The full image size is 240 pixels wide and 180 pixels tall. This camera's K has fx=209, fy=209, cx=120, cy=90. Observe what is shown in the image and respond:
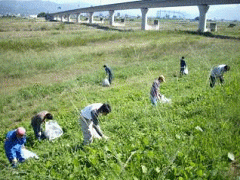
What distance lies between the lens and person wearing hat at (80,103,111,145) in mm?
4547

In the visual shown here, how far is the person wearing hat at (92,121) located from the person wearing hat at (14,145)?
142 cm

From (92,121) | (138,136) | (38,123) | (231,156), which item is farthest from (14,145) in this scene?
(231,156)

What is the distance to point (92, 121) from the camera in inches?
191

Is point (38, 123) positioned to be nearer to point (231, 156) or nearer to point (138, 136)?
point (138, 136)

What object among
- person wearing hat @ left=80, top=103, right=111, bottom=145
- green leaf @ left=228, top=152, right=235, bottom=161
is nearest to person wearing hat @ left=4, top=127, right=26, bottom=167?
person wearing hat @ left=80, top=103, right=111, bottom=145

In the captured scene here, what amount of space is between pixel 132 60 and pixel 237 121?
16.7 m

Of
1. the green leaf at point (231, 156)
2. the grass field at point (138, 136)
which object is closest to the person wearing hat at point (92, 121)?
the grass field at point (138, 136)

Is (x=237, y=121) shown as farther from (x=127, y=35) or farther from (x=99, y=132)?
(x=127, y=35)

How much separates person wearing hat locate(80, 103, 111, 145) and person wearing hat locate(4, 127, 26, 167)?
1420 mm

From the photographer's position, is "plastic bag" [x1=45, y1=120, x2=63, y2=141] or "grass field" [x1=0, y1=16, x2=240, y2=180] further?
"plastic bag" [x1=45, y1=120, x2=63, y2=141]

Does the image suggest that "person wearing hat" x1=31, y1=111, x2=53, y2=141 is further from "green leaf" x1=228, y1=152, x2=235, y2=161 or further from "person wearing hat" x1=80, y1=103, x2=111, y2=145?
"green leaf" x1=228, y1=152, x2=235, y2=161

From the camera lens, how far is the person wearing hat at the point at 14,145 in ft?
15.4

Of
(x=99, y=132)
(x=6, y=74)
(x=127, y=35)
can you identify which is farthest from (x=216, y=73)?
(x=127, y=35)

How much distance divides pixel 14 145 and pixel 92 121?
1882mm
